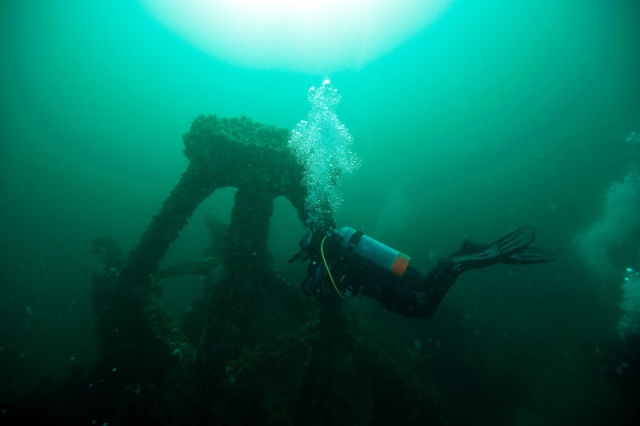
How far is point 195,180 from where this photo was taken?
6902mm

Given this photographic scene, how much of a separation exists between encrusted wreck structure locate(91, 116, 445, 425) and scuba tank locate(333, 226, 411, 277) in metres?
1.34

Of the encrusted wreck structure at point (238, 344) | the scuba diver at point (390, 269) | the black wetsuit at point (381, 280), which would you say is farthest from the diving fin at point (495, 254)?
the encrusted wreck structure at point (238, 344)

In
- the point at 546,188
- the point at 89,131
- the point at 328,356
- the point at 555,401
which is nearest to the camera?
the point at 328,356

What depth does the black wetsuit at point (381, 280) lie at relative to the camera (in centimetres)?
431

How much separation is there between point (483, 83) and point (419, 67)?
48.1 ft

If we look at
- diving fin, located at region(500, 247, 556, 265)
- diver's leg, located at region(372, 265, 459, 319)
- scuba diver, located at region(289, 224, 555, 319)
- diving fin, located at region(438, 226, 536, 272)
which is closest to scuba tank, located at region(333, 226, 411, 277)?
scuba diver, located at region(289, 224, 555, 319)

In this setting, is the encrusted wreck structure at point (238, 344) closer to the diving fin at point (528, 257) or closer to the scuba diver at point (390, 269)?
the scuba diver at point (390, 269)

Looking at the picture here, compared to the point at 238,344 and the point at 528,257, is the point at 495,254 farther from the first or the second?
the point at 238,344

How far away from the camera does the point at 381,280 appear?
4.45 m

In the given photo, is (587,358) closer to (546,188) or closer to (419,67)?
(546,188)

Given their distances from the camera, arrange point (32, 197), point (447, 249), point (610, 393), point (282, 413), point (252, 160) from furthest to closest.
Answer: point (32, 197) → point (447, 249) → point (610, 393) → point (252, 160) → point (282, 413)

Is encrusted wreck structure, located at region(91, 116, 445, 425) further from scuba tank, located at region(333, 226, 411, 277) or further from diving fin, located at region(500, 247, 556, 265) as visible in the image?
diving fin, located at region(500, 247, 556, 265)

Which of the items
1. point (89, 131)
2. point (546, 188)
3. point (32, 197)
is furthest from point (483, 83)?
point (89, 131)

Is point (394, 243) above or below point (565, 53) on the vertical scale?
below
